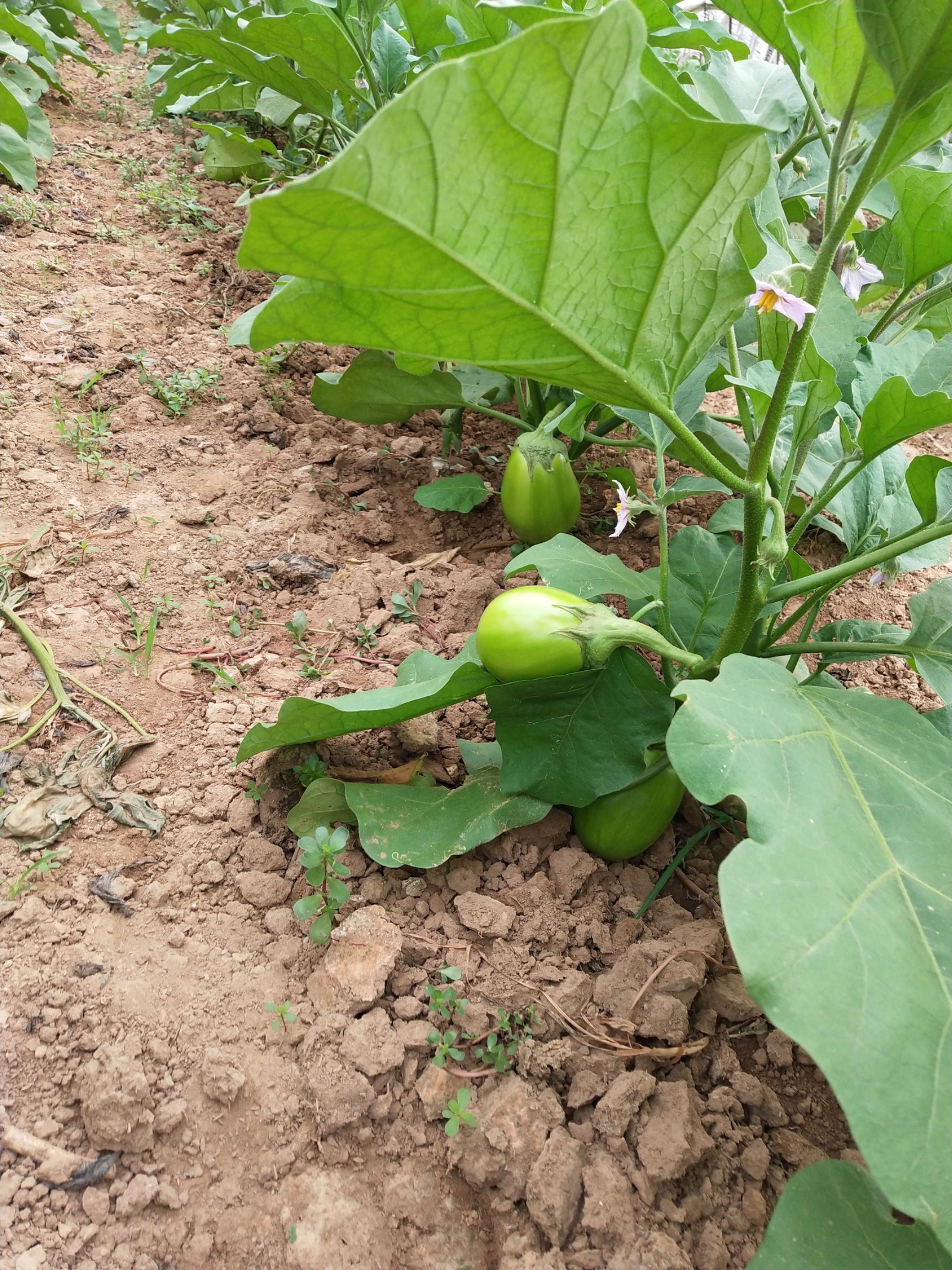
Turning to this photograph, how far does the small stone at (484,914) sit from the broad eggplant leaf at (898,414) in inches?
28.6

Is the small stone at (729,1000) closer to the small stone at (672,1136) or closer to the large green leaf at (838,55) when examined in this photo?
the small stone at (672,1136)

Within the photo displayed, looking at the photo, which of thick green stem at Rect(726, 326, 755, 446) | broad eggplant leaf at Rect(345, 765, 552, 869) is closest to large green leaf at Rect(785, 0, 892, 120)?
thick green stem at Rect(726, 326, 755, 446)

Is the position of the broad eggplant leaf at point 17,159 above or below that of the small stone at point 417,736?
above

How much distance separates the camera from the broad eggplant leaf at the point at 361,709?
3.55ft

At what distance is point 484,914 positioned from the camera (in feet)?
3.48

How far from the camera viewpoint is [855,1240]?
74cm

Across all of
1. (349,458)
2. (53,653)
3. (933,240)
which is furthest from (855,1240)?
(349,458)

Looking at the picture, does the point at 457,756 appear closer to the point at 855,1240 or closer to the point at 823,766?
the point at 823,766

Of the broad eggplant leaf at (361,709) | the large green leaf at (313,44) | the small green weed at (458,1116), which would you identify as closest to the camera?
the small green weed at (458,1116)

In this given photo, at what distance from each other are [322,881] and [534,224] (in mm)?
756

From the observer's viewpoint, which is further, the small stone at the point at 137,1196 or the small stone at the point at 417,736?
the small stone at the point at 417,736

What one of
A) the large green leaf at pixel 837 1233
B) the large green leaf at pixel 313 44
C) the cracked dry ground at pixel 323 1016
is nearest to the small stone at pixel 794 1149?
the cracked dry ground at pixel 323 1016

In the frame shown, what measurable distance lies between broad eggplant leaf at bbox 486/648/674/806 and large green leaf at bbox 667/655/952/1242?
173 millimetres

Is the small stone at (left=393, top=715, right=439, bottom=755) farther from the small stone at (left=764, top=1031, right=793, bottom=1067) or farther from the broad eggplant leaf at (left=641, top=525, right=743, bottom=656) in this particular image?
the small stone at (left=764, top=1031, right=793, bottom=1067)
